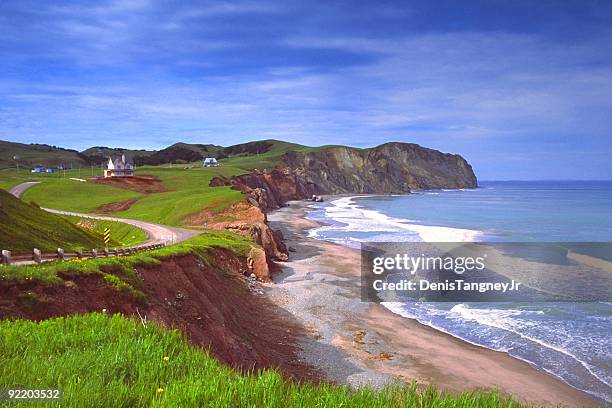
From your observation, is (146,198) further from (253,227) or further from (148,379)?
(148,379)

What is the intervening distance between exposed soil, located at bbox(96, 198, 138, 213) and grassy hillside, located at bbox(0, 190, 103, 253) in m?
34.3

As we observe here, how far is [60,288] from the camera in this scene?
14969mm

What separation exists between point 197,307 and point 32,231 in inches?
639

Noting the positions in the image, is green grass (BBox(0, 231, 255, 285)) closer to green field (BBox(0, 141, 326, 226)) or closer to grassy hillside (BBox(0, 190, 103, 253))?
grassy hillside (BBox(0, 190, 103, 253))

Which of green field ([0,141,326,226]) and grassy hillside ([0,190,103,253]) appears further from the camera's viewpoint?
green field ([0,141,326,226])

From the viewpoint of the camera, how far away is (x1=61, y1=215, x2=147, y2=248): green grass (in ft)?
136

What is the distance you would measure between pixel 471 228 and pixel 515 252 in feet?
63.9

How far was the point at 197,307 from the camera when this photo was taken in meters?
20.9

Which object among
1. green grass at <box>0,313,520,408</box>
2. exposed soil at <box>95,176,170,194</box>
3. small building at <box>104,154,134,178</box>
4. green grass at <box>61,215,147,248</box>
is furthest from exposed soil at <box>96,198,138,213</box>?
green grass at <box>0,313,520,408</box>

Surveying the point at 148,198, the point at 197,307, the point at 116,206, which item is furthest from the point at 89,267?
the point at 148,198

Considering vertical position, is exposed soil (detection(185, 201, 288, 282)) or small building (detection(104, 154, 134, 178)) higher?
small building (detection(104, 154, 134, 178))

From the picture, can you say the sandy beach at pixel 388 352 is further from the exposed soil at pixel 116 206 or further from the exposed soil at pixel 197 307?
the exposed soil at pixel 116 206

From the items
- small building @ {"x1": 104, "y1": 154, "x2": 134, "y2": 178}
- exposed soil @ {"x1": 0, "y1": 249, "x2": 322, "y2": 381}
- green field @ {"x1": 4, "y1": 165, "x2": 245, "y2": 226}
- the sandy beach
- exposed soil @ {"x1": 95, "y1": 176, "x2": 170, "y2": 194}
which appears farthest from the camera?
small building @ {"x1": 104, "y1": 154, "x2": 134, "y2": 178}

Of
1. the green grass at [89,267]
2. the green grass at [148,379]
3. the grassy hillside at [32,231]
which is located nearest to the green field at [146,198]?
the grassy hillside at [32,231]
